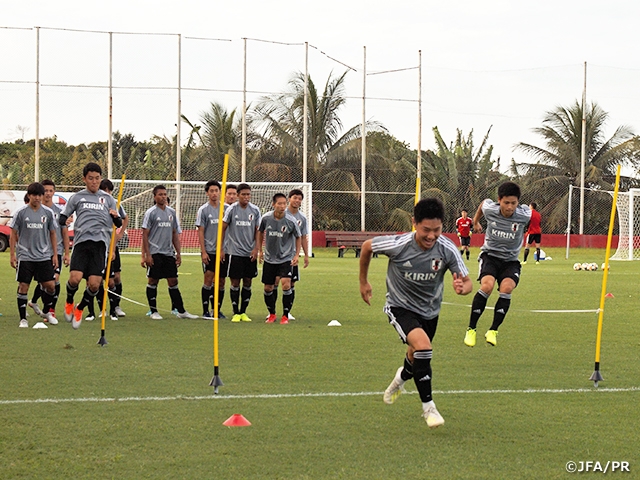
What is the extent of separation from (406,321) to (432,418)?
872 mm

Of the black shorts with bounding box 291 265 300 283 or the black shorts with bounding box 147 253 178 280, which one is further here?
the black shorts with bounding box 147 253 178 280

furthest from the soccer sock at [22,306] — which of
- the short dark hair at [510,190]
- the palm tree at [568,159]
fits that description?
the palm tree at [568,159]

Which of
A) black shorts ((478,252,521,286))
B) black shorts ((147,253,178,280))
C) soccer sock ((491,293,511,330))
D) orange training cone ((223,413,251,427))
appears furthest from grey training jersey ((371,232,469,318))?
black shorts ((147,253,178,280))

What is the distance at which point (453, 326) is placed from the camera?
44.4 ft

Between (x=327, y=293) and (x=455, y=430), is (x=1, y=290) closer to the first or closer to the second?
(x=327, y=293)

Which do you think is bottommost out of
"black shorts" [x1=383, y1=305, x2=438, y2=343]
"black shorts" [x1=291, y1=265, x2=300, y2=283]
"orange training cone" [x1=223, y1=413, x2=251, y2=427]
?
"orange training cone" [x1=223, y1=413, x2=251, y2=427]

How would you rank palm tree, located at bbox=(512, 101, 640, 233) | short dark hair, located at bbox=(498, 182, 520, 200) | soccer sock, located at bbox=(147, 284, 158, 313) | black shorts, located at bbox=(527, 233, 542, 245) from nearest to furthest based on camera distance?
short dark hair, located at bbox=(498, 182, 520, 200), soccer sock, located at bbox=(147, 284, 158, 313), black shorts, located at bbox=(527, 233, 542, 245), palm tree, located at bbox=(512, 101, 640, 233)

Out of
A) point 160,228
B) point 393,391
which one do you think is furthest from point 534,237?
point 393,391

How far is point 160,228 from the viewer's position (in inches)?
568

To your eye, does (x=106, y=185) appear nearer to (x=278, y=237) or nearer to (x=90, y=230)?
(x=90, y=230)

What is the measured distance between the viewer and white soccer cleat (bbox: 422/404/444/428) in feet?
21.2

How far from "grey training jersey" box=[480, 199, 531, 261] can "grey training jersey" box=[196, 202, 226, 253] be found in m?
4.66

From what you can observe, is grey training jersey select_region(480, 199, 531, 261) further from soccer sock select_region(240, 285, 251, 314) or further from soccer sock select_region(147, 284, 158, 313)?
soccer sock select_region(147, 284, 158, 313)

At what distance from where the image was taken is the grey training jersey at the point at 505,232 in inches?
453
